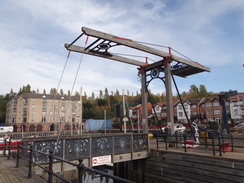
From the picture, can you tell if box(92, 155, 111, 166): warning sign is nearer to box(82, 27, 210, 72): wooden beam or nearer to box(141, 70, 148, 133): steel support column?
box(141, 70, 148, 133): steel support column

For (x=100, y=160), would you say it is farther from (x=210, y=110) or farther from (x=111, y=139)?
(x=210, y=110)

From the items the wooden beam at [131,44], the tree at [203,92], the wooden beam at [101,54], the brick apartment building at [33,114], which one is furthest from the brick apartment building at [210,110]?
the tree at [203,92]

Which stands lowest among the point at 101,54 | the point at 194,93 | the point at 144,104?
the point at 144,104

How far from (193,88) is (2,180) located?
12199 cm

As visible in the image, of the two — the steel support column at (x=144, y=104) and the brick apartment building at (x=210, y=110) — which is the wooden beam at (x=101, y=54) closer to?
the steel support column at (x=144, y=104)

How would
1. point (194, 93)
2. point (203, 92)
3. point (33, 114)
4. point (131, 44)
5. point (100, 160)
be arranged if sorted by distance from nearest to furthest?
point (100, 160) < point (131, 44) < point (33, 114) < point (194, 93) < point (203, 92)

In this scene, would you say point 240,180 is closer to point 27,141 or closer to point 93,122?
point 27,141

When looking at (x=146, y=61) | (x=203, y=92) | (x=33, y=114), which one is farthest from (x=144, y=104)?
(x=203, y=92)

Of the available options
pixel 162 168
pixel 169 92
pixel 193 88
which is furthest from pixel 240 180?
pixel 193 88

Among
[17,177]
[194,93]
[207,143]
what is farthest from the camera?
[194,93]

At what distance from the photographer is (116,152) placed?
395 inches

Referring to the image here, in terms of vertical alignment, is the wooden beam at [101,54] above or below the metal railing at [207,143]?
above

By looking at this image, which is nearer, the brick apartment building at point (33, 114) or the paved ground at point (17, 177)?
the paved ground at point (17, 177)

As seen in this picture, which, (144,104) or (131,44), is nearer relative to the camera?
(131,44)
